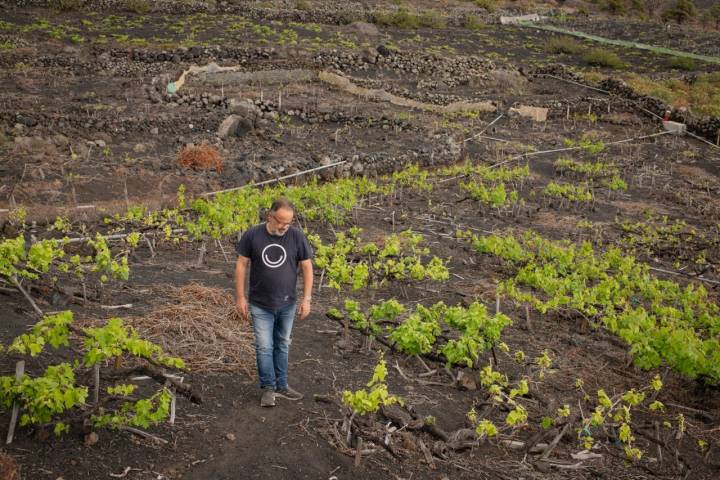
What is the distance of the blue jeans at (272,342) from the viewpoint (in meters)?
5.55

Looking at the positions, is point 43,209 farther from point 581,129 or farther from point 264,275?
point 581,129

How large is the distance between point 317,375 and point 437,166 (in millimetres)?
12716

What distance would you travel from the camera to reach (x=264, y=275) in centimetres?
550

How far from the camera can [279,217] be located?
5348 mm

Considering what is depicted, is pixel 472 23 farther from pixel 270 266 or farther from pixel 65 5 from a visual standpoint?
pixel 270 266

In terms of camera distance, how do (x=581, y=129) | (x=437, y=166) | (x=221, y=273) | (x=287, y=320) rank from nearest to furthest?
1. (x=287, y=320)
2. (x=221, y=273)
3. (x=437, y=166)
4. (x=581, y=129)

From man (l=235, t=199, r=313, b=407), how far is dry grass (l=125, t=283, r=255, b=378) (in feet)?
→ 1.92

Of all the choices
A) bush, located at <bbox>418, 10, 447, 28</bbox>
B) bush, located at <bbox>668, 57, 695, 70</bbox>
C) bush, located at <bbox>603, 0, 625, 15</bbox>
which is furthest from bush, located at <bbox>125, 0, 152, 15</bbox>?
bush, located at <bbox>603, 0, 625, 15</bbox>

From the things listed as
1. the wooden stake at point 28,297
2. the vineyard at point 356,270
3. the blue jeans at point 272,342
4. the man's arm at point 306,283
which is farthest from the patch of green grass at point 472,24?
the blue jeans at point 272,342

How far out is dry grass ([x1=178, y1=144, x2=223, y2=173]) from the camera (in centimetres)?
1516

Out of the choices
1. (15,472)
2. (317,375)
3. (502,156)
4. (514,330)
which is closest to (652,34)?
(502,156)

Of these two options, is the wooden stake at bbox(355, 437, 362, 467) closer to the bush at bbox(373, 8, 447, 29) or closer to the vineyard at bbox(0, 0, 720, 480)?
the vineyard at bbox(0, 0, 720, 480)

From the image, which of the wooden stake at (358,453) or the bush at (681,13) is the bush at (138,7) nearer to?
the wooden stake at (358,453)

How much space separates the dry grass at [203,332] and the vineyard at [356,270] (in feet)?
0.09
